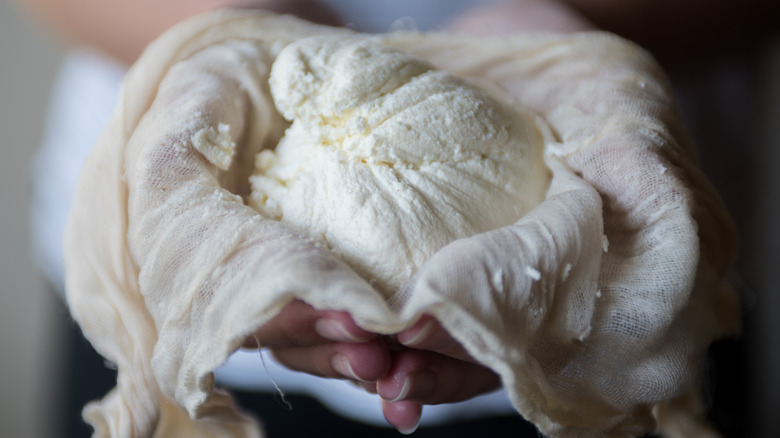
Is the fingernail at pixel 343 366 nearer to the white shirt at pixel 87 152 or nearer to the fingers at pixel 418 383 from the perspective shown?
the fingers at pixel 418 383

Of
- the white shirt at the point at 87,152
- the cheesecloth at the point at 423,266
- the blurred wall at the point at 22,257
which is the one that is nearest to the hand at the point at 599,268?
the cheesecloth at the point at 423,266

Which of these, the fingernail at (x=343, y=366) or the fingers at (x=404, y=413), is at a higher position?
the fingernail at (x=343, y=366)

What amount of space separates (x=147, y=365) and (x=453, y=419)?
0.35 meters

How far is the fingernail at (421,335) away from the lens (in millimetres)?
301

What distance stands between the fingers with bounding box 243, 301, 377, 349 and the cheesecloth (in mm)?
26

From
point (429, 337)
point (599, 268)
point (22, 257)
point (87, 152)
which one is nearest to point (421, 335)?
point (429, 337)

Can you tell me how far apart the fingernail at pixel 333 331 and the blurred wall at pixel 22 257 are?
43 cm

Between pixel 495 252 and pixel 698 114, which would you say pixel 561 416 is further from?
pixel 698 114

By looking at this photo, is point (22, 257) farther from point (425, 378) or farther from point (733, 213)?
point (733, 213)

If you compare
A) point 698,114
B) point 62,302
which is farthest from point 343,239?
point 698,114

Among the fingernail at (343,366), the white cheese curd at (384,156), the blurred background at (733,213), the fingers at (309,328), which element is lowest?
the blurred background at (733,213)

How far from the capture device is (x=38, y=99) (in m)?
0.63

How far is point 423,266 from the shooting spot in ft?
1.07

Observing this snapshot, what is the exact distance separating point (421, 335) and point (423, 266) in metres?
0.04
